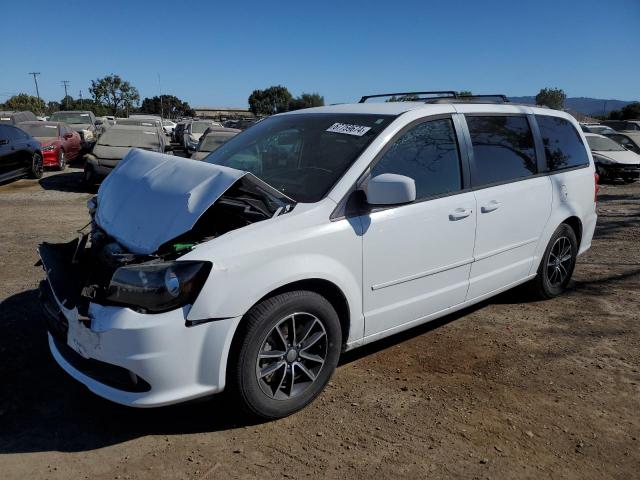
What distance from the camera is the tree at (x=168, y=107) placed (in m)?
93.0

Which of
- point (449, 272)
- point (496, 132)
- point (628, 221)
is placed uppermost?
point (496, 132)

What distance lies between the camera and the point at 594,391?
12.0 ft

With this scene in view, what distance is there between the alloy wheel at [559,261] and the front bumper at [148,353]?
3524 millimetres

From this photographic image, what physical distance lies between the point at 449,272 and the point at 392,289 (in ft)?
1.96

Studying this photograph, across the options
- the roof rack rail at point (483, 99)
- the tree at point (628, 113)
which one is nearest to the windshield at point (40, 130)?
the roof rack rail at point (483, 99)

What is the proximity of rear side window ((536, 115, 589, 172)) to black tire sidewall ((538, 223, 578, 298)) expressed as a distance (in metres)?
0.59

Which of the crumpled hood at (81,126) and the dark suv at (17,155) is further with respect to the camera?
the crumpled hood at (81,126)

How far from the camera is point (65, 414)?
3.26m

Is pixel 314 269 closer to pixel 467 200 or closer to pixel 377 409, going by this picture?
pixel 377 409

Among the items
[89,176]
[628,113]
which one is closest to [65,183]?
[89,176]

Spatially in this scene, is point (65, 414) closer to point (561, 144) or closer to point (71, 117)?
point (561, 144)

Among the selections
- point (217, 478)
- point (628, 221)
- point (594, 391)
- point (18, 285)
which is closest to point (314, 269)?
point (217, 478)

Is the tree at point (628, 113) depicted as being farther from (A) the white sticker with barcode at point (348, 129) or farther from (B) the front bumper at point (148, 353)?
(B) the front bumper at point (148, 353)

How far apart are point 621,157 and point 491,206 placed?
585 inches
